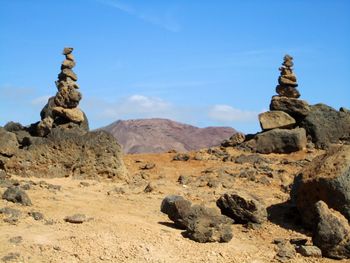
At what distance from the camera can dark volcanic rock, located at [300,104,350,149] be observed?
70.7 feet

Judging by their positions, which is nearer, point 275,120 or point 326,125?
Result: point 326,125

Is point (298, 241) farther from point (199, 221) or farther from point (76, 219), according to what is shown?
point (76, 219)

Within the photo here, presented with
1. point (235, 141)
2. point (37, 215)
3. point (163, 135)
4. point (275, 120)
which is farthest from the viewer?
point (163, 135)

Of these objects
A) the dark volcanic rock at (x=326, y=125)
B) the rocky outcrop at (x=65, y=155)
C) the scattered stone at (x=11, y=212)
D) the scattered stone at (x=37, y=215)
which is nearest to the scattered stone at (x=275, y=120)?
the dark volcanic rock at (x=326, y=125)

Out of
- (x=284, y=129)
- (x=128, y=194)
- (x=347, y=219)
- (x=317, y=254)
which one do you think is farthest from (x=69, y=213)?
(x=284, y=129)

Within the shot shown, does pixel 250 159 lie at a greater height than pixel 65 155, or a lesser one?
greater

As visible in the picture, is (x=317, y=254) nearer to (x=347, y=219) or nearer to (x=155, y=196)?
(x=347, y=219)

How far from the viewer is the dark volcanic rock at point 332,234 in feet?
27.7

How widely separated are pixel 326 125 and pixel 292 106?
166 centimetres

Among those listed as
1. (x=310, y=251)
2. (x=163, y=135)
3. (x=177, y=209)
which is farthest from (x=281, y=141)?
(x=163, y=135)

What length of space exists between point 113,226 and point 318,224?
11.5 feet

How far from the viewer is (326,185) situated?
30.0 feet

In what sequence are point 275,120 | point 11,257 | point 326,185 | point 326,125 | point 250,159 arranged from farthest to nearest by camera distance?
1. point 275,120
2. point 326,125
3. point 250,159
4. point 326,185
5. point 11,257

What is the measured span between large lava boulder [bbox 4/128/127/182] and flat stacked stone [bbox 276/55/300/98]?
11.6m
